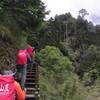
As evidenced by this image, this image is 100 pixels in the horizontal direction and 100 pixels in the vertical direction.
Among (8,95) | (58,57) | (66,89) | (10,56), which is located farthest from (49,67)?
(8,95)

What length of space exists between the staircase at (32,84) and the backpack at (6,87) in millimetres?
6653

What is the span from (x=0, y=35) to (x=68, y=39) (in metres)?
51.7

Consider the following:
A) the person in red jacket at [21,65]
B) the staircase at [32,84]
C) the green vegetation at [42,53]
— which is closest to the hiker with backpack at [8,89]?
the person in red jacket at [21,65]

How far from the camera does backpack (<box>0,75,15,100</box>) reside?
7.91 meters

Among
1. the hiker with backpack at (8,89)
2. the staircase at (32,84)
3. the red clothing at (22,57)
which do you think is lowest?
the staircase at (32,84)

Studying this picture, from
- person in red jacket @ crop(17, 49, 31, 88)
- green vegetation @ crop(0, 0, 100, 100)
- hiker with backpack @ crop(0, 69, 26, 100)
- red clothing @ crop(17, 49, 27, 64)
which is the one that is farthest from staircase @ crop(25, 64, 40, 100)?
hiker with backpack @ crop(0, 69, 26, 100)

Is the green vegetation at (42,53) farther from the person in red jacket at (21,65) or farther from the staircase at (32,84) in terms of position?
Answer: the person in red jacket at (21,65)

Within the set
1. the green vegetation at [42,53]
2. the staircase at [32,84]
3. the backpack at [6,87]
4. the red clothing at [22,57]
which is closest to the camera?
the backpack at [6,87]

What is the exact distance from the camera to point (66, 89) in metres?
18.5

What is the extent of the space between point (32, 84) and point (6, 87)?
9.22 meters

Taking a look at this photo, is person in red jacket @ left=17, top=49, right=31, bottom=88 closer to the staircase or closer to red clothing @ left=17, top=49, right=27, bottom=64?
red clothing @ left=17, top=49, right=27, bottom=64

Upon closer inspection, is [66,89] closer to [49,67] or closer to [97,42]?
[49,67]

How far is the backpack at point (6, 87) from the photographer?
7910 mm

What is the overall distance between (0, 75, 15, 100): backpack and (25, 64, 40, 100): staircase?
6.65 meters
